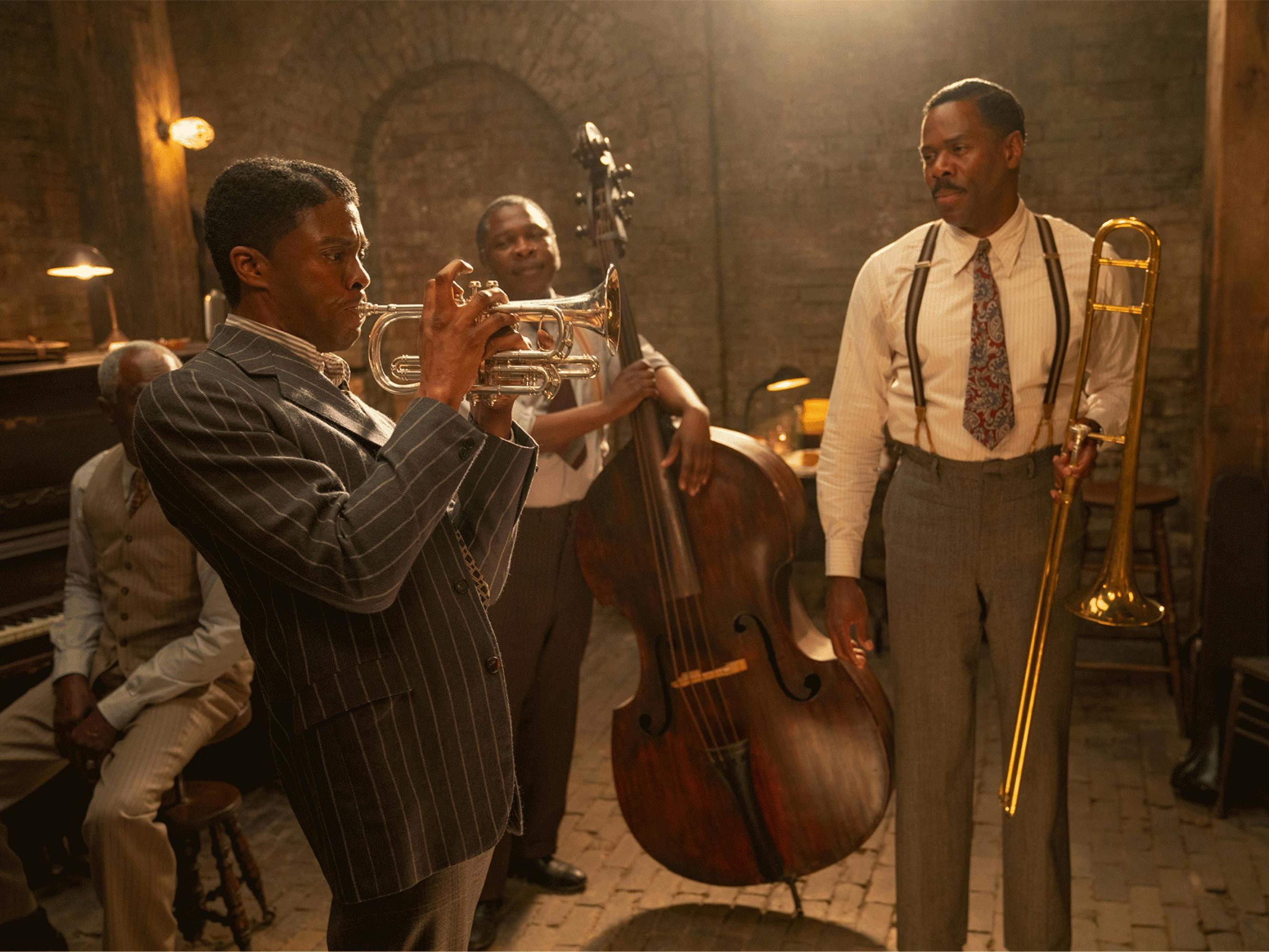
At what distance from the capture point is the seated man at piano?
9.89 feet

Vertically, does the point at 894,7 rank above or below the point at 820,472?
above

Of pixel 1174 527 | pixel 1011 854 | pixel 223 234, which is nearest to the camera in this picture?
pixel 223 234

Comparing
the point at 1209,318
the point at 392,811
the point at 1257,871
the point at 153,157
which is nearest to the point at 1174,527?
the point at 1209,318

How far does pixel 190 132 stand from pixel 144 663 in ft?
12.4

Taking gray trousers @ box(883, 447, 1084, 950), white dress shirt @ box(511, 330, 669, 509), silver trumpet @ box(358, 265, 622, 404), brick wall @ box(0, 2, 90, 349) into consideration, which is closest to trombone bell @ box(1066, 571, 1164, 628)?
gray trousers @ box(883, 447, 1084, 950)

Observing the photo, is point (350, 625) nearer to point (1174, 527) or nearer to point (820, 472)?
point (820, 472)

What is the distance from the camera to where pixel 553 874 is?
3.69 metres

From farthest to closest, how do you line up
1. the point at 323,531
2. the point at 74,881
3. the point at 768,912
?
the point at 74,881 → the point at 768,912 → the point at 323,531

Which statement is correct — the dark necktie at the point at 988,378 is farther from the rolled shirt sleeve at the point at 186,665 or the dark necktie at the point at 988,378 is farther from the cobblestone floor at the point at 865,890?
the rolled shirt sleeve at the point at 186,665

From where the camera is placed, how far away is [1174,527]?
6121 mm

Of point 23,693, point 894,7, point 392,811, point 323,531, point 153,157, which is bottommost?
point 23,693

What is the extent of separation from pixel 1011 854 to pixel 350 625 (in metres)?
1.92

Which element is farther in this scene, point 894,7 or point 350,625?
point 894,7

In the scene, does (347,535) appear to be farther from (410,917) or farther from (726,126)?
(726,126)
